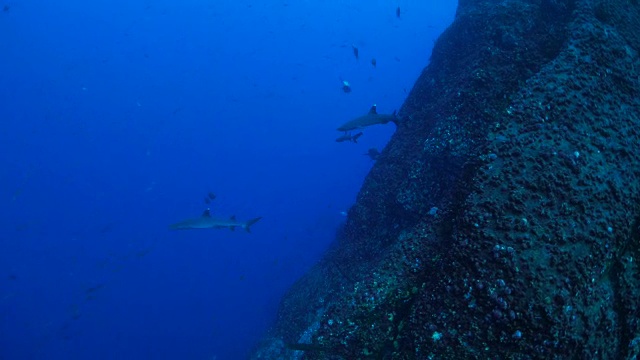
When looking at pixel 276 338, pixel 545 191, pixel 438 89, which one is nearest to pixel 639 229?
pixel 545 191

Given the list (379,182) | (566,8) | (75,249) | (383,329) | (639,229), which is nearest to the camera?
(639,229)

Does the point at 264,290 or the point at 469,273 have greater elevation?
the point at 264,290

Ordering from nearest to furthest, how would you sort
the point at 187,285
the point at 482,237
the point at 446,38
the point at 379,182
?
the point at 482,237
the point at 379,182
the point at 446,38
the point at 187,285

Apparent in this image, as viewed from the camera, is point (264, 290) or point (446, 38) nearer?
point (446, 38)

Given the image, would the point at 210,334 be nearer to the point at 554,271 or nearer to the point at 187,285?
the point at 187,285

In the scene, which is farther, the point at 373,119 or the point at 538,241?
the point at 373,119

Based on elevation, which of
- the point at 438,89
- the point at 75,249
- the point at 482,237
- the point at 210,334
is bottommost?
the point at 482,237

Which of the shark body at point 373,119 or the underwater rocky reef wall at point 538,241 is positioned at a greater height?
the shark body at point 373,119

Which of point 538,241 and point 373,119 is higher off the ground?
point 373,119

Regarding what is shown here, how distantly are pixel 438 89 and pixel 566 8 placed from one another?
2261 millimetres

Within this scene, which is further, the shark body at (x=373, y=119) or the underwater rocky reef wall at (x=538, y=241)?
the shark body at (x=373, y=119)

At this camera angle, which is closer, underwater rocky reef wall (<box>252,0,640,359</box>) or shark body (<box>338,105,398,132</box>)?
underwater rocky reef wall (<box>252,0,640,359</box>)

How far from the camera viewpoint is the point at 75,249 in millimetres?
30875

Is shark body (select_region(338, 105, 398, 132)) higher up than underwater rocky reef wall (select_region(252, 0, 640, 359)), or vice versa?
shark body (select_region(338, 105, 398, 132))
